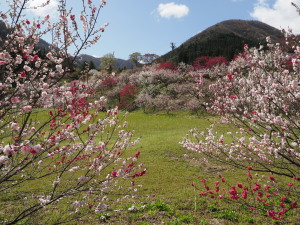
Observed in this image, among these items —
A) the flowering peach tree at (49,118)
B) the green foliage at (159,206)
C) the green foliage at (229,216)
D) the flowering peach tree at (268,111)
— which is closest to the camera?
the flowering peach tree at (49,118)

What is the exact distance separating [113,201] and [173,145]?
8.03 m

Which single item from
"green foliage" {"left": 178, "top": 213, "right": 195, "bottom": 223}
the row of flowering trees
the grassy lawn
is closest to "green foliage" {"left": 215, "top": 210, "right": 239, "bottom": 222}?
the grassy lawn

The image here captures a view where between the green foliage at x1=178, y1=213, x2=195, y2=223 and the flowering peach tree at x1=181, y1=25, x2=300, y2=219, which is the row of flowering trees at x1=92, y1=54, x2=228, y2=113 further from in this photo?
the green foliage at x1=178, y1=213, x2=195, y2=223

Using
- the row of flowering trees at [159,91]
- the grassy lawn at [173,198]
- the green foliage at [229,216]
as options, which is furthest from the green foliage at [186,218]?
the row of flowering trees at [159,91]

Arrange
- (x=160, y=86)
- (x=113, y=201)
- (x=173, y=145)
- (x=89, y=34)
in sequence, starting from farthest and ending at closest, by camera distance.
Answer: (x=160, y=86), (x=173, y=145), (x=113, y=201), (x=89, y=34)

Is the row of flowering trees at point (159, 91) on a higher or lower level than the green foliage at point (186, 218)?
higher

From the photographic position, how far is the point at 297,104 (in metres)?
4.10

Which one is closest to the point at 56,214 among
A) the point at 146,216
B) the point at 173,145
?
the point at 146,216

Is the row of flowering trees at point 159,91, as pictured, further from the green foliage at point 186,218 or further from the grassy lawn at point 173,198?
the green foliage at point 186,218

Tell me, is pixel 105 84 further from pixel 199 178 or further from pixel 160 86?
pixel 199 178

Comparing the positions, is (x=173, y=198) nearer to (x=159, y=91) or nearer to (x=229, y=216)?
(x=229, y=216)

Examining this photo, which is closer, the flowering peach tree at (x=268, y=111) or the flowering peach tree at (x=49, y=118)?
the flowering peach tree at (x=49, y=118)

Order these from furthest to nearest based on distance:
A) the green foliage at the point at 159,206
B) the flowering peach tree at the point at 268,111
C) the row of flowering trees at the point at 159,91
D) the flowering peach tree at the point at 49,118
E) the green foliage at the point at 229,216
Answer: the row of flowering trees at the point at 159,91, the green foliage at the point at 159,206, the green foliage at the point at 229,216, the flowering peach tree at the point at 268,111, the flowering peach tree at the point at 49,118

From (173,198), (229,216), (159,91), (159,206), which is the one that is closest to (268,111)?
(229,216)
